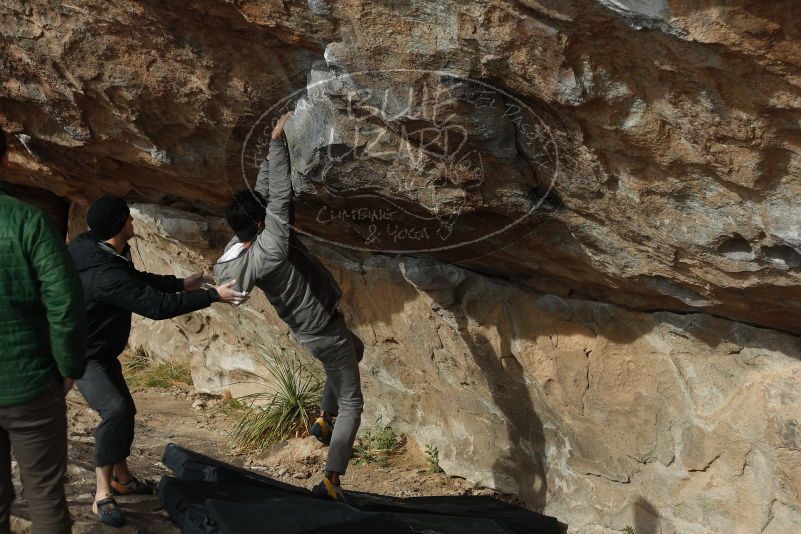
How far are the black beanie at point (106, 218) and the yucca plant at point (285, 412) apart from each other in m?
2.47

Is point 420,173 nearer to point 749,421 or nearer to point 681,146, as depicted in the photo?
point 681,146

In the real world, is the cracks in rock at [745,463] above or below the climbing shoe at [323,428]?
above

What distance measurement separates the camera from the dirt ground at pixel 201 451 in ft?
14.9

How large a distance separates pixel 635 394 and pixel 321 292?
165 centimetres

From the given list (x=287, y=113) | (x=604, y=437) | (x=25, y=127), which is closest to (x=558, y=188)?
(x=287, y=113)

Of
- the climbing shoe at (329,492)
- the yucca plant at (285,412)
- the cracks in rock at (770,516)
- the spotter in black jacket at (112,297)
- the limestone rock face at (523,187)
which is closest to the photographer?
Result: the limestone rock face at (523,187)

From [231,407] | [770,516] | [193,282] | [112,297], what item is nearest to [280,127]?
[193,282]

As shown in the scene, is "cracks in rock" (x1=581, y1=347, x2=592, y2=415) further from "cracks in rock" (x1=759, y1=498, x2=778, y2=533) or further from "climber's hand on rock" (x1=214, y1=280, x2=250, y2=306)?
"climber's hand on rock" (x1=214, y1=280, x2=250, y2=306)

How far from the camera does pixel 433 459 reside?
590cm

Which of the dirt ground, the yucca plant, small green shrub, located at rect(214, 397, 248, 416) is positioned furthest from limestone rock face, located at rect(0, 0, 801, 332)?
small green shrub, located at rect(214, 397, 248, 416)

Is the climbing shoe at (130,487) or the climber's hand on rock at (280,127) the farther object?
the climbing shoe at (130,487)

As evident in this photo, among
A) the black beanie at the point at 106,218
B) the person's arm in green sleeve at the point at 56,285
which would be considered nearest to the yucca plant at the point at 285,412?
the black beanie at the point at 106,218

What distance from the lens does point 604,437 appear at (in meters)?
4.98
